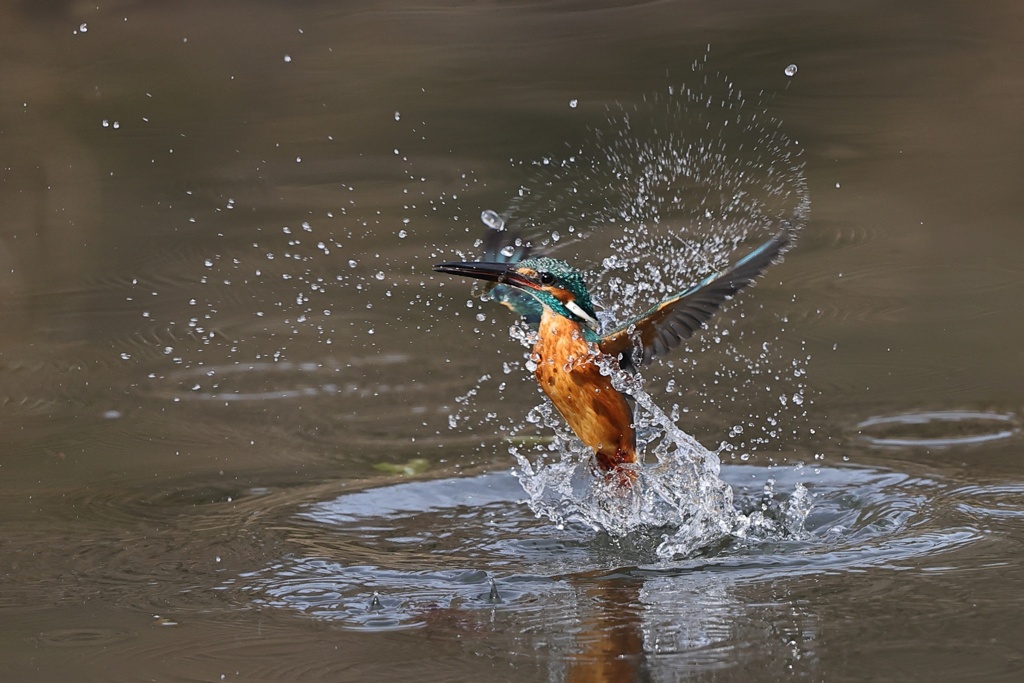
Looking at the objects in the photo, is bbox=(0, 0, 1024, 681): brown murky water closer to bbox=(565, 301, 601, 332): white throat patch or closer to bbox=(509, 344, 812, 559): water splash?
bbox=(509, 344, 812, 559): water splash

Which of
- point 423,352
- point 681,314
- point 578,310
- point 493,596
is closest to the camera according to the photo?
point 493,596

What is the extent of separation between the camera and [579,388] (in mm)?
3615

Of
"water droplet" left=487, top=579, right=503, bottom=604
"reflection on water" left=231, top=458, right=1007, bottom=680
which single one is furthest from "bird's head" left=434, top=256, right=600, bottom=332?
"water droplet" left=487, top=579, right=503, bottom=604

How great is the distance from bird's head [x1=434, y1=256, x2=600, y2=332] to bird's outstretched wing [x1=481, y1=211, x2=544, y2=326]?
0.19m

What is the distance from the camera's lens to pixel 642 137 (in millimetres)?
6594

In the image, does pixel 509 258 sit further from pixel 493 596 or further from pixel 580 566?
pixel 493 596

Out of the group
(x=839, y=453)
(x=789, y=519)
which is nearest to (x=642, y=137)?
(x=839, y=453)

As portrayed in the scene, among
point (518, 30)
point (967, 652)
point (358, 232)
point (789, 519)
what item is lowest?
point (967, 652)

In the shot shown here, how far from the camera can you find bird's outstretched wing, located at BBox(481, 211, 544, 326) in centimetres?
383

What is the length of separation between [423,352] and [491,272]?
1.64m

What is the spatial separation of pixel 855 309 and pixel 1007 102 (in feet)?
8.64

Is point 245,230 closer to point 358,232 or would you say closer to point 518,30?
point 358,232

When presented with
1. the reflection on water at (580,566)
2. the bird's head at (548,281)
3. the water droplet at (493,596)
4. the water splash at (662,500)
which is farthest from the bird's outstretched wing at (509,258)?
the water droplet at (493,596)

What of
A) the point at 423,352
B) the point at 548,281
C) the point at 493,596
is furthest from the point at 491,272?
the point at 423,352
